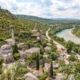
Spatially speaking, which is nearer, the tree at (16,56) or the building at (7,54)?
the building at (7,54)

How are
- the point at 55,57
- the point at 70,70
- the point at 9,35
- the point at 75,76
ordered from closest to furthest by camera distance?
the point at 75,76 → the point at 70,70 → the point at 55,57 → the point at 9,35

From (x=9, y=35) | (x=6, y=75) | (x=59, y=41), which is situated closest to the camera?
(x=6, y=75)

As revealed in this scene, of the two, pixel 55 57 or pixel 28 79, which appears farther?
pixel 55 57

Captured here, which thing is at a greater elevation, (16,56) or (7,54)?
(7,54)

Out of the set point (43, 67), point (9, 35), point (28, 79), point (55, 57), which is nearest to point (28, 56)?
point (43, 67)

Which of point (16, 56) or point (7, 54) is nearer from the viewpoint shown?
point (7, 54)

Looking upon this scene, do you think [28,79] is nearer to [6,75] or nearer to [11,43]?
[6,75]

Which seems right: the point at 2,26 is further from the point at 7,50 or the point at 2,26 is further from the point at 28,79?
the point at 28,79

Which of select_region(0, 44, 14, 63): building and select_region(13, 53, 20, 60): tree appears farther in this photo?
select_region(13, 53, 20, 60): tree

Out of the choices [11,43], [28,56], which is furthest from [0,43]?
[28,56]

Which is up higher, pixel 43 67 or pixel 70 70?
pixel 70 70
